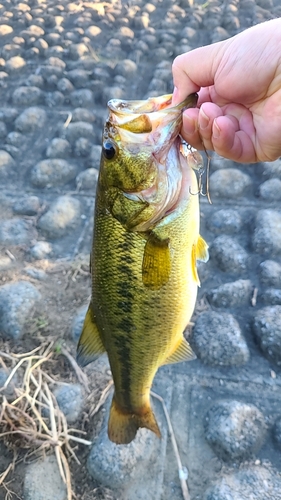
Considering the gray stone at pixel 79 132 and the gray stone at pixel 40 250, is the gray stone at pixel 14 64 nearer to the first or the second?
the gray stone at pixel 79 132

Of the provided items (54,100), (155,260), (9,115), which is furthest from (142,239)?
(54,100)

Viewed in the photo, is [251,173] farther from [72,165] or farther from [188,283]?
[188,283]

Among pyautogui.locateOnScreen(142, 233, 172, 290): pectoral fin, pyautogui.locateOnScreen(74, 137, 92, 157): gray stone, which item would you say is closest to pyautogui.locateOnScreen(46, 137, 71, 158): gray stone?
pyautogui.locateOnScreen(74, 137, 92, 157): gray stone

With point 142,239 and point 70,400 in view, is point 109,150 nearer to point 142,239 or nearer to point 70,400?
point 142,239

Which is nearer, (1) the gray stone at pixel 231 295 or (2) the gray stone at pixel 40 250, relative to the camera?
(1) the gray stone at pixel 231 295

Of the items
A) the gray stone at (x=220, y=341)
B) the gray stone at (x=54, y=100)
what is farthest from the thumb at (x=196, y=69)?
the gray stone at (x=54, y=100)

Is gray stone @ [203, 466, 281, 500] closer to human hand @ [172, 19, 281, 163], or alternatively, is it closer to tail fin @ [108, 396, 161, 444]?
tail fin @ [108, 396, 161, 444]

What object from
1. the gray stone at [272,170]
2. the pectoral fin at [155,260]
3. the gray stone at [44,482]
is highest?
the pectoral fin at [155,260]

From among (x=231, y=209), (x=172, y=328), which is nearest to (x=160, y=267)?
(x=172, y=328)
